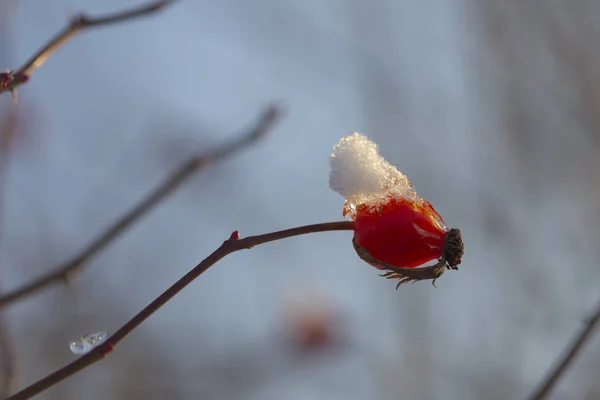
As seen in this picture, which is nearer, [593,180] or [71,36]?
[71,36]

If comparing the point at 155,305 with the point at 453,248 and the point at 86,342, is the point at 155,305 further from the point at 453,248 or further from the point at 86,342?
the point at 453,248

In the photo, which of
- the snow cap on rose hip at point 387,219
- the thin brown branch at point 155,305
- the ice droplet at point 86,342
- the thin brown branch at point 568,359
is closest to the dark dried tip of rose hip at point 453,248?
the snow cap on rose hip at point 387,219

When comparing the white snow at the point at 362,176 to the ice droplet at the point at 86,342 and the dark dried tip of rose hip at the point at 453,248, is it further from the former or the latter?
the ice droplet at the point at 86,342

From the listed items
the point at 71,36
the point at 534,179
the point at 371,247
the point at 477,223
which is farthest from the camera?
the point at 534,179

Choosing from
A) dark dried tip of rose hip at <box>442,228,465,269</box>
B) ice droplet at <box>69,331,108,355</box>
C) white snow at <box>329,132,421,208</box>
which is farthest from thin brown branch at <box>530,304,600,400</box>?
ice droplet at <box>69,331,108,355</box>

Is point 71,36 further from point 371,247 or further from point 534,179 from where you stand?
point 534,179

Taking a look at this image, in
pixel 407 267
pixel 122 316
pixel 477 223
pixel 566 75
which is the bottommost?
pixel 407 267

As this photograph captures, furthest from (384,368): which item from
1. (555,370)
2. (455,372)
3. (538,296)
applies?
(555,370)

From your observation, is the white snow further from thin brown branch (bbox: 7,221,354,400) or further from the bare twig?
the bare twig
